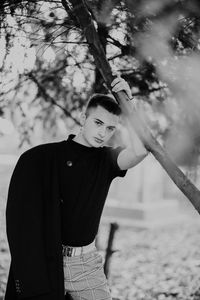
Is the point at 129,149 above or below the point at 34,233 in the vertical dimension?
above

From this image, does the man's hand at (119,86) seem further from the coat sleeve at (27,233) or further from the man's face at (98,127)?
the coat sleeve at (27,233)

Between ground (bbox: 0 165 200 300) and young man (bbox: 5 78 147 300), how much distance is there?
213cm

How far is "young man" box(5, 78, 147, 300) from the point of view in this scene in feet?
8.04

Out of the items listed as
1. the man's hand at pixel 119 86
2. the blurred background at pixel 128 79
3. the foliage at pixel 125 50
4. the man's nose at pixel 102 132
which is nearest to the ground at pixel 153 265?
the blurred background at pixel 128 79

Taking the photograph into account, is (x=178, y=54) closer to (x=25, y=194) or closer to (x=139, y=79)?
(x=139, y=79)

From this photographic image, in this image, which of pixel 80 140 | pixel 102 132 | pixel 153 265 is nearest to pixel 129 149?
pixel 102 132

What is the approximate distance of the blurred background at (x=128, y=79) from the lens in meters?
3.22

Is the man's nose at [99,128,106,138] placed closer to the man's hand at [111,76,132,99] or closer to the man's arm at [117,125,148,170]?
the man's arm at [117,125,148,170]

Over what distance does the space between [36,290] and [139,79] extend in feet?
9.34

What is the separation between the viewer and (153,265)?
278 inches

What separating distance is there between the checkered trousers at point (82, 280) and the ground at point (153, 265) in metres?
2.09

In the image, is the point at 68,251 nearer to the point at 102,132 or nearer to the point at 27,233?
the point at 27,233

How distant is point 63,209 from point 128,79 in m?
2.34

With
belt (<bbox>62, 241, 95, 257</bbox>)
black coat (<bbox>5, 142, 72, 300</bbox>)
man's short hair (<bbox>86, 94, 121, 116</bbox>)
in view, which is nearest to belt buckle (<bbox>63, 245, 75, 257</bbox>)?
belt (<bbox>62, 241, 95, 257</bbox>)
